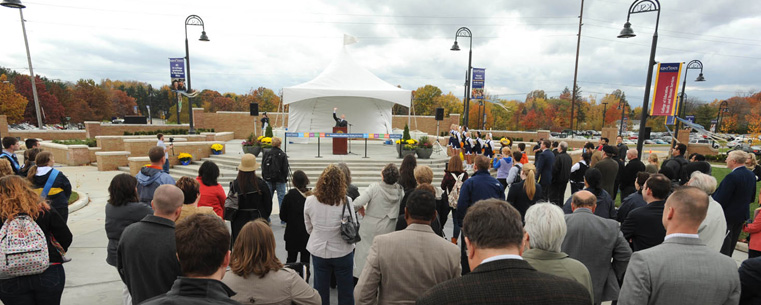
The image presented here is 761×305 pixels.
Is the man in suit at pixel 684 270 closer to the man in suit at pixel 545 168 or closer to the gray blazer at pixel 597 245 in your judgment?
the gray blazer at pixel 597 245

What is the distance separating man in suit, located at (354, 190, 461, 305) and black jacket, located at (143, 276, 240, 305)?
104 cm

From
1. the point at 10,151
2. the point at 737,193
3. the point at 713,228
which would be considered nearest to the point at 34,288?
the point at 10,151

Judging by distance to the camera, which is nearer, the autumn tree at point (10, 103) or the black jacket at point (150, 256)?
the black jacket at point (150, 256)

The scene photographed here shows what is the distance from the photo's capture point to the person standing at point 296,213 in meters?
3.96

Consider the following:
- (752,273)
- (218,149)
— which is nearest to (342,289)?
(752,273)

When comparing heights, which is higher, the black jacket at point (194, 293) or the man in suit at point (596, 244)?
the black jacket at point (194, 293)

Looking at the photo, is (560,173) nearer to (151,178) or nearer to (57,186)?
(151,178)

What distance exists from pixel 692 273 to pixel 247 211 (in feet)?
14.0

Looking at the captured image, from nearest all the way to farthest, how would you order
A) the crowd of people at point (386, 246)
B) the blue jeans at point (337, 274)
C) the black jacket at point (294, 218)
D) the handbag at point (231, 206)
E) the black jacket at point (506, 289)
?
the black jacket at point (506, 289) < the crowd of people at point (386, 246) < the blue jeans at point (337, 274) < the black jacket at point (294, 218) < the handbag at point (231, 206)

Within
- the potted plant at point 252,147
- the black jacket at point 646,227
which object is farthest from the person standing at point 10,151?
the black jacket at point 646,227

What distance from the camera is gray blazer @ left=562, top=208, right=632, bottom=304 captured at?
2.84 m

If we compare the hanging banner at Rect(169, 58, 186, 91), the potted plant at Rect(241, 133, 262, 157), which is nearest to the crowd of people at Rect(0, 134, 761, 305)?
the potted plant at Rect(241, 133, 262, 157)

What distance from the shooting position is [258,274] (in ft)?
6.30

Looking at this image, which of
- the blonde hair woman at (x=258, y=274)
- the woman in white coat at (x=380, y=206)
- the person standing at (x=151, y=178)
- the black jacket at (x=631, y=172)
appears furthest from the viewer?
the black jacket at (x=631, y=172)
